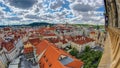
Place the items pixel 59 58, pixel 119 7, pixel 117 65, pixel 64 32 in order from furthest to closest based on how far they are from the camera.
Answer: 1. pixel 64 32
2. pixel 59 58
3. pixel 119 7
4. pixel 117 65

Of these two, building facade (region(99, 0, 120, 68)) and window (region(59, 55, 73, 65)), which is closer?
building facade (region(99, 0, 120, 68))

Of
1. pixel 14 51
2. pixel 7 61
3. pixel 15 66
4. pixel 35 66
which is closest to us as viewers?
pixel 35 66

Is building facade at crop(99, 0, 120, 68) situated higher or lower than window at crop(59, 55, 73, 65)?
higher

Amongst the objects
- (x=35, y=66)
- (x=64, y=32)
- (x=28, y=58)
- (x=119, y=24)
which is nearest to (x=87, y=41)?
(x=28, y=58)

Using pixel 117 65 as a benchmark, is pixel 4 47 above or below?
below

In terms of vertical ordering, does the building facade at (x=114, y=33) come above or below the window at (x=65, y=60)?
above

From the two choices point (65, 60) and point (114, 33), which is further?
point (65, 60)

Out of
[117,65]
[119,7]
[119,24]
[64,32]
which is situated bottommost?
[64,32]

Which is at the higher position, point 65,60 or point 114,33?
point 114,33

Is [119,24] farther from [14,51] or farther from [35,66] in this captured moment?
[14,51]

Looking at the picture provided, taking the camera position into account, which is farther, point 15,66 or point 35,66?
point 15,66

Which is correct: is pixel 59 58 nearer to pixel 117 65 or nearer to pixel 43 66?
pixel 43 66
